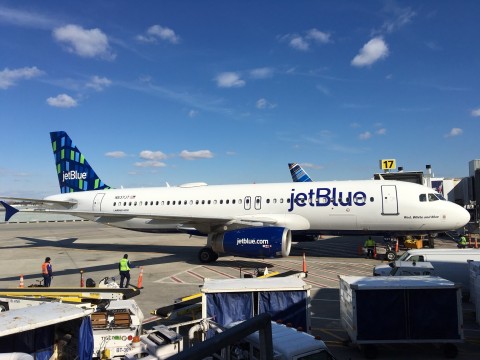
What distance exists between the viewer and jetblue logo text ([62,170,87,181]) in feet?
106

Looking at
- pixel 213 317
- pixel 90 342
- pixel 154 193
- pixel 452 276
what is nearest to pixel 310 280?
pixel 452 276

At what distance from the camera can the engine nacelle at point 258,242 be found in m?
Answer: 19.4

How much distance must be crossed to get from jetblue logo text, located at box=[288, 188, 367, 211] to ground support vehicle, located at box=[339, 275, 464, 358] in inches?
513

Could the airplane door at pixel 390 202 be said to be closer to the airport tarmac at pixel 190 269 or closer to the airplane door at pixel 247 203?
the airport tarmac at pixel 190 269

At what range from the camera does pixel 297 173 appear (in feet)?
173

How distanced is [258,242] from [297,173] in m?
34.1

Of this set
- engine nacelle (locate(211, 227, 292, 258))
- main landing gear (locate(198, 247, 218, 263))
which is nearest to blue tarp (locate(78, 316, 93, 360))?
engine nacelle (locate(211, 227, 292, 258))

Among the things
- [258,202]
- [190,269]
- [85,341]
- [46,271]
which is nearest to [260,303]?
[85,341]

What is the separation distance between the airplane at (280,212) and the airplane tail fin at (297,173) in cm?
2497

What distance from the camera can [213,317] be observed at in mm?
9711

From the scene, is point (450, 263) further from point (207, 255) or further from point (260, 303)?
point (207, 255)

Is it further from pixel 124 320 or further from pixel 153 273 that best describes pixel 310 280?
pixel 124 320

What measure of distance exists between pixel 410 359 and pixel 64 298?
8764mm

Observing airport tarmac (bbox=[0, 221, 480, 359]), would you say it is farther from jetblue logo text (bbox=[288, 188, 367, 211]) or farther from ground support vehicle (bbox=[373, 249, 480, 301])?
jetblue logo text (bbox=[288, 188, 367, 211])
